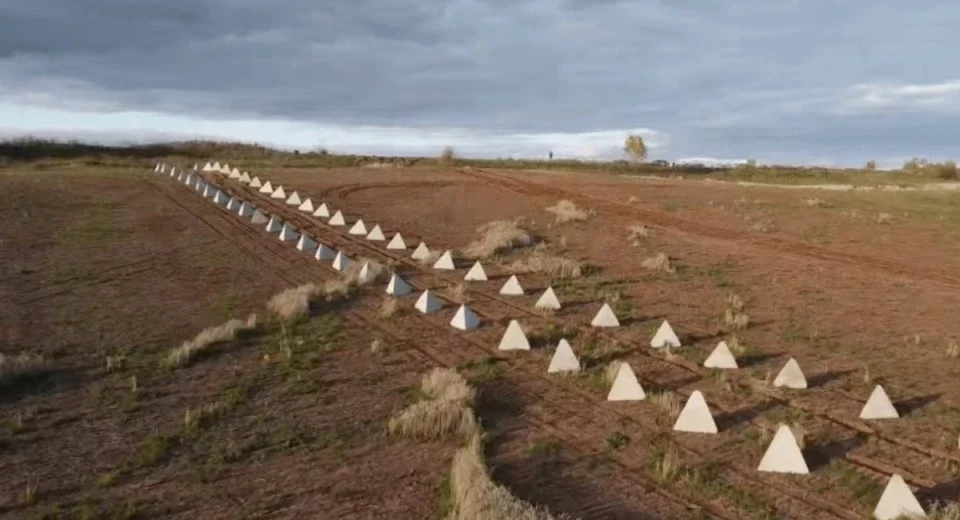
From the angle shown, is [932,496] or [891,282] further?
[891,282]

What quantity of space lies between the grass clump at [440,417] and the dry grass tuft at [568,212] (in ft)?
64.7

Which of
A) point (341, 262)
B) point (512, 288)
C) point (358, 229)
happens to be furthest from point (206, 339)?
point (358, 229)

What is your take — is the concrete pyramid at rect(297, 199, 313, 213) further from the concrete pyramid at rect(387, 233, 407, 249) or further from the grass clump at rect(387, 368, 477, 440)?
the grass clump at rect(387, 368, 477, 440)

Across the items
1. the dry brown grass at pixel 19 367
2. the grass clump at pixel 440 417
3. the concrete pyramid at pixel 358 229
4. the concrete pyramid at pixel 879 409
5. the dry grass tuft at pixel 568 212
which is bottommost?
the dry brown grass at pixel 19 367

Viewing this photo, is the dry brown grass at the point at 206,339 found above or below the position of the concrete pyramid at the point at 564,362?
below

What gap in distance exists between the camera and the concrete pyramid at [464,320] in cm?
1680

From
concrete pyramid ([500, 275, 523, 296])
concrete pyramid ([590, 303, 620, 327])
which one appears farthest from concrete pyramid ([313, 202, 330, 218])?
concrete pyramid ([590, 303, 620, 327])

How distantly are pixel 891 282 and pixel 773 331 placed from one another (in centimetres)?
683

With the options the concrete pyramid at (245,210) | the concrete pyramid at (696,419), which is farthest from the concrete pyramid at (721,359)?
the concrete pyramid at (245,210)

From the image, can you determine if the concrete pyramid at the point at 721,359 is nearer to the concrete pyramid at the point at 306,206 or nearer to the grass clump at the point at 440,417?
the grass clump at the point at 440,417

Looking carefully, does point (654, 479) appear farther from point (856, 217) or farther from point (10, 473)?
point (856, 217)

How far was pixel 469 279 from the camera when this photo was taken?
21.5 meters

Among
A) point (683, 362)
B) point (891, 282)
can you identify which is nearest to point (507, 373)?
point (683, 362)

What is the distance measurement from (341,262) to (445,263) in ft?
8.50
